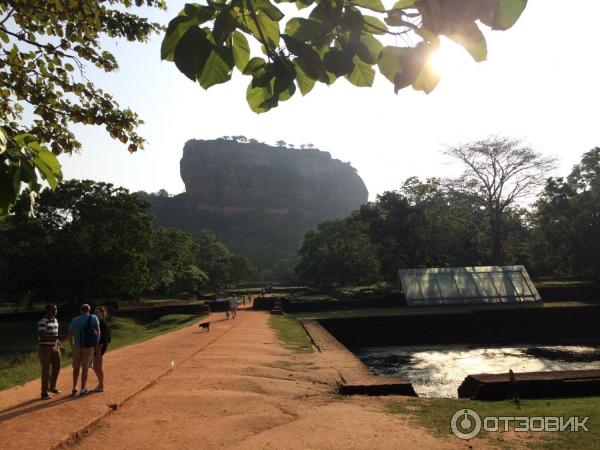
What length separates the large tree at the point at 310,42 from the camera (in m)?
1.24

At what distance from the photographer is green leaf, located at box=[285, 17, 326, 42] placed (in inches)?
53.4

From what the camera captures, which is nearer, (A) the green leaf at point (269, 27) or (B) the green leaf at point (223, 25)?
(B) the green leaf at point (223, 25)

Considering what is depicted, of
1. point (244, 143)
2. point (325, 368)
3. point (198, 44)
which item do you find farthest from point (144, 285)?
point (244, 143)

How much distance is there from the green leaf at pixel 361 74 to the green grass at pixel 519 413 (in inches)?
181

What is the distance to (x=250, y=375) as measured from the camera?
8.68 metres

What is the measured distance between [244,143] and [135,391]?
16449cm

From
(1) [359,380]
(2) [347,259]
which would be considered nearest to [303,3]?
(1) [359,380]

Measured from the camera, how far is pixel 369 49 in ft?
4.74

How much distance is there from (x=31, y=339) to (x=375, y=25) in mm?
23536

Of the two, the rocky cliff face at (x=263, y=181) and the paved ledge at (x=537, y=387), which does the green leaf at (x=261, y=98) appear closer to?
the paved ledge at (x=537, y=387)

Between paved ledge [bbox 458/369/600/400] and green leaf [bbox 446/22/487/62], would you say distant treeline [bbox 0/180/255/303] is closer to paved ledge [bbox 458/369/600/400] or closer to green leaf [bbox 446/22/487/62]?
paved ledge [bbox 458/369/600/400]

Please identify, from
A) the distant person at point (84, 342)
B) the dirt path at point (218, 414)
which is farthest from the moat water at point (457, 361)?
the distant person at point (84, 342)

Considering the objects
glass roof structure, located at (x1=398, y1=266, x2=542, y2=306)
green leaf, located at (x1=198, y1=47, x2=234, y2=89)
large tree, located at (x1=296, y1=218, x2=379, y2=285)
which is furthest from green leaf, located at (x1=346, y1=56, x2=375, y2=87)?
large tree, located at (x1=296, y1=218, x2=379, y2=285)

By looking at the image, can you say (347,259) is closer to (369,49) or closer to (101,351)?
(101,351)
